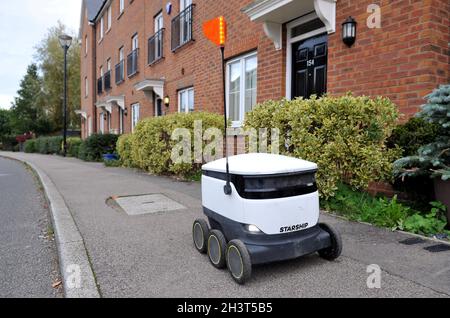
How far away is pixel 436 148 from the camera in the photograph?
13.9 feet

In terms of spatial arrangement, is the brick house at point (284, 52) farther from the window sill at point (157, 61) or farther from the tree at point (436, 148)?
the tree at point (436, 148)

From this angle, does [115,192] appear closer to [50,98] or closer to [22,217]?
[22,217]

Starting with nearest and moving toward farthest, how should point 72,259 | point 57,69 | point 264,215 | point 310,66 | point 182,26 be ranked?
point 264,215 → point 72,259 → point 310,66 → point 182,26 → point 57,69

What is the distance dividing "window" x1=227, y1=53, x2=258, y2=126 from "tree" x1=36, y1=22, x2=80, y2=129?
31.3 meters

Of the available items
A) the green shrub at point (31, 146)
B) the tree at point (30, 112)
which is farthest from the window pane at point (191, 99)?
the tree at point (30, 112)

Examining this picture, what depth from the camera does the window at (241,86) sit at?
8.68m

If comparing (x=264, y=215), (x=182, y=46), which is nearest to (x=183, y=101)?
(x=182, y=46)

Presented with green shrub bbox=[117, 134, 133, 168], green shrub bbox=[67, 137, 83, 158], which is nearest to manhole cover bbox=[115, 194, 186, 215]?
green shrub bbox=[117, 134, 133, 168]

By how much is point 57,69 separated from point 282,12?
36837 mm

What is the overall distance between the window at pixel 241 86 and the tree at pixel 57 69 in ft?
103

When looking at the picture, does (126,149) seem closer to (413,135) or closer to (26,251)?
(26,251)

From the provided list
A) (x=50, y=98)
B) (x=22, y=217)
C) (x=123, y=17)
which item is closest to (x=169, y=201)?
(x=22, y=217)

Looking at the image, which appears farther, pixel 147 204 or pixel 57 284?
pixel 147 204
